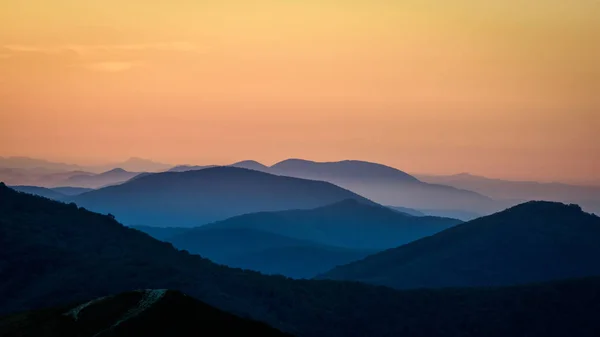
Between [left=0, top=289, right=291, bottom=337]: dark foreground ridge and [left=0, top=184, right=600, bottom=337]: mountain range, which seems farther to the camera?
[left=0, top=184, right=600, bottom=337]: mountain range

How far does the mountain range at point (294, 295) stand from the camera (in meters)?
158

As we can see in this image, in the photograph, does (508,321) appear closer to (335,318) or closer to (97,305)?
(335,318)

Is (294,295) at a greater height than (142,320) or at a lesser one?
greater

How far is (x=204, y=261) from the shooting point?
190125 mm

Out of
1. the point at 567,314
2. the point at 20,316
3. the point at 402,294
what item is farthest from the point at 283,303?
the point at 20,316

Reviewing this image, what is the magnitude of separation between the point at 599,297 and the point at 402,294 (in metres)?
34.4

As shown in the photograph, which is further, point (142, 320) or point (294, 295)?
point (294, 295)

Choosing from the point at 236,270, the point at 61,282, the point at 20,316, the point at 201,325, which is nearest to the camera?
the point at 201,325

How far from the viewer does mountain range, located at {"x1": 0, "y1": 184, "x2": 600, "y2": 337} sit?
158 m

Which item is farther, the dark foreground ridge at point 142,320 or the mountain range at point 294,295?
the mountain range at point 294,295

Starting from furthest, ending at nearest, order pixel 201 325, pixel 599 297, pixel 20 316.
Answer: pixel 599 297
pixel 20 316
pixel 201 325

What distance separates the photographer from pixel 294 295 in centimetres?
17125

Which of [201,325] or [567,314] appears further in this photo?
[567,314]

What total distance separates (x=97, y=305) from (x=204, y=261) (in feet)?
359
